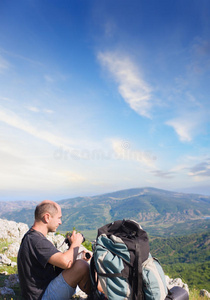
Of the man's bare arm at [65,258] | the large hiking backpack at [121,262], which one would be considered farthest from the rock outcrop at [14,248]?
the large hiking backpack at [121,262]

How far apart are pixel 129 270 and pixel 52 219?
5.65 feet

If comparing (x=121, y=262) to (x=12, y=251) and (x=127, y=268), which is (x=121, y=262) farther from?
(x=12, y=251)

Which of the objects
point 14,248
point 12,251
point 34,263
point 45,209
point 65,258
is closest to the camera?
point 65,258

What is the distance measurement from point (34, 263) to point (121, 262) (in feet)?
5.37

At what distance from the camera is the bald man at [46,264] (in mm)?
4027

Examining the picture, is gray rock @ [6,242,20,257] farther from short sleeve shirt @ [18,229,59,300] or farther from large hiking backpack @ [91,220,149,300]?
large hiking backpack @ [91,220,149,300]

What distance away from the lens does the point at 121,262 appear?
3998 millimetres

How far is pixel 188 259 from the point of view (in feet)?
621

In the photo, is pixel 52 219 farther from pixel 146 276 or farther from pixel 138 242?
pixel 146 276

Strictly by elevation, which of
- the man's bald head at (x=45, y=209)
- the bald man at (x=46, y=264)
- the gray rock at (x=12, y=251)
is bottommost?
the gray rock at (x=12, y=251)

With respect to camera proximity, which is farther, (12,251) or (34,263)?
(12,251)

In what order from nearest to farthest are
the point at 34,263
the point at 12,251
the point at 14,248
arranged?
the point at 34,263 < the point at 12,251 < the point at 14,248

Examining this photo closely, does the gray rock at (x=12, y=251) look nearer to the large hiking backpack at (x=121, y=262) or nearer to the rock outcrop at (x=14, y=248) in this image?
the rock outcrop at (x=14, y=248)

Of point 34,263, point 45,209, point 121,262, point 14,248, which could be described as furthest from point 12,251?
point 121,262
